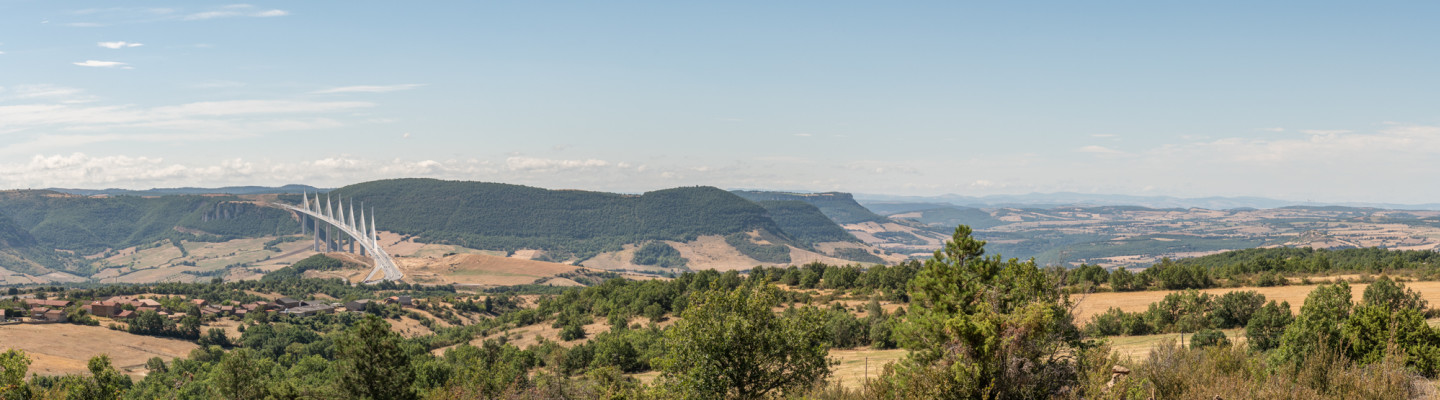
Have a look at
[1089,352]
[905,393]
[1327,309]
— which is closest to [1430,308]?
[1327,309]

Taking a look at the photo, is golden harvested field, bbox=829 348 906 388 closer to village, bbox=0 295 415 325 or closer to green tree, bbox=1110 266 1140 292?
green tree, bbox=1110 266 1140 292

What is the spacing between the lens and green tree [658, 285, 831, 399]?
24422 mm

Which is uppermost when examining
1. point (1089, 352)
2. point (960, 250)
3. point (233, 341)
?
point (960, 250)

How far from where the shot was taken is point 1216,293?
207 feet

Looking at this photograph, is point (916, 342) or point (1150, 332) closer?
point (916, 342)

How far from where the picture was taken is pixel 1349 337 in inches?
1078

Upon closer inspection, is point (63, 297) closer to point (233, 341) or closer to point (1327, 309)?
point (233, 341)

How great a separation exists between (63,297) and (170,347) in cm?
5157

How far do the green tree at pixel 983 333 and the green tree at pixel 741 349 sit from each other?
2924mm

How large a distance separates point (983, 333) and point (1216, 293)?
51.7 metres

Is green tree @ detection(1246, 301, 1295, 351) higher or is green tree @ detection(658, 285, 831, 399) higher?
green tree @ detection(658, 285, 831, 399)

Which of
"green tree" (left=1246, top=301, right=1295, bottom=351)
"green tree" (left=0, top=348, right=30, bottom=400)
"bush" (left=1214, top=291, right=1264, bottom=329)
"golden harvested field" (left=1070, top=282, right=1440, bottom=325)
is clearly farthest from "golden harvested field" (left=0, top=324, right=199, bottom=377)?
"bush" (left=1214, top=291, right=1264, bottom=329)

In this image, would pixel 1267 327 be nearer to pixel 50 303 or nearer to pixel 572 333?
pixel 572 333

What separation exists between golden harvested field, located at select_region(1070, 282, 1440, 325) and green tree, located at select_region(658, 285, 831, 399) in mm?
35150
